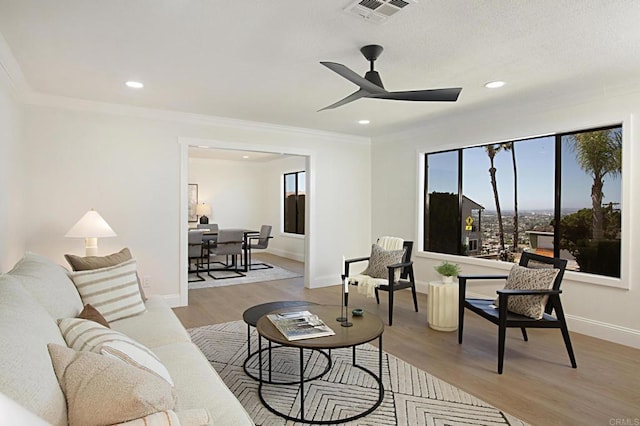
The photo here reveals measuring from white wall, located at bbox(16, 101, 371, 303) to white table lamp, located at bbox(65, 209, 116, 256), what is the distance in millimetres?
467

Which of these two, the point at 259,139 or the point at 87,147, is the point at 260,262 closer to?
the point at 259,139

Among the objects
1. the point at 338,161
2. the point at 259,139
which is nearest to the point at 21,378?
the point at 259,139

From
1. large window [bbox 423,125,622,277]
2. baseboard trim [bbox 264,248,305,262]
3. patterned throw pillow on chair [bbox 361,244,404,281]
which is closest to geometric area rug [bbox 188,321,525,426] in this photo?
patterned throw pillow on chair [bbox 361,244,404,281]

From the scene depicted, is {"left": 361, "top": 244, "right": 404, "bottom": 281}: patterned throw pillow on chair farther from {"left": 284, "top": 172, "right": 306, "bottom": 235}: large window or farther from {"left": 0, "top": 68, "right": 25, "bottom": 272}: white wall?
{"left": 284, "top": 172, "right": 306, "bottom": 235}: large window

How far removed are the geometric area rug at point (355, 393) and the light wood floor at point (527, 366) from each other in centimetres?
17

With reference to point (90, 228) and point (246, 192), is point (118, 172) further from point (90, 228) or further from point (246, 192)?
point (246, 192)

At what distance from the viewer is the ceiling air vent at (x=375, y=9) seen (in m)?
2.14

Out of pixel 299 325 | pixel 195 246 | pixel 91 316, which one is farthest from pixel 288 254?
pixel 91 316

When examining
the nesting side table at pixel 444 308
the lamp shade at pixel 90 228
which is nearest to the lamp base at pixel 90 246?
the lamp shade at pixel 90 228

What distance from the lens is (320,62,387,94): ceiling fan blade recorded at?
7.94ft

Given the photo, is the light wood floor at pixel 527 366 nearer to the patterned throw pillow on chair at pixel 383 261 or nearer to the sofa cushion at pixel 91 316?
the patterned throw pillow on chair at pixel 383 261

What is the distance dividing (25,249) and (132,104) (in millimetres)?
1893

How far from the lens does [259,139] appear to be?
211 inches

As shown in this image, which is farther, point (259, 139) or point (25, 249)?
point (259, 139)
